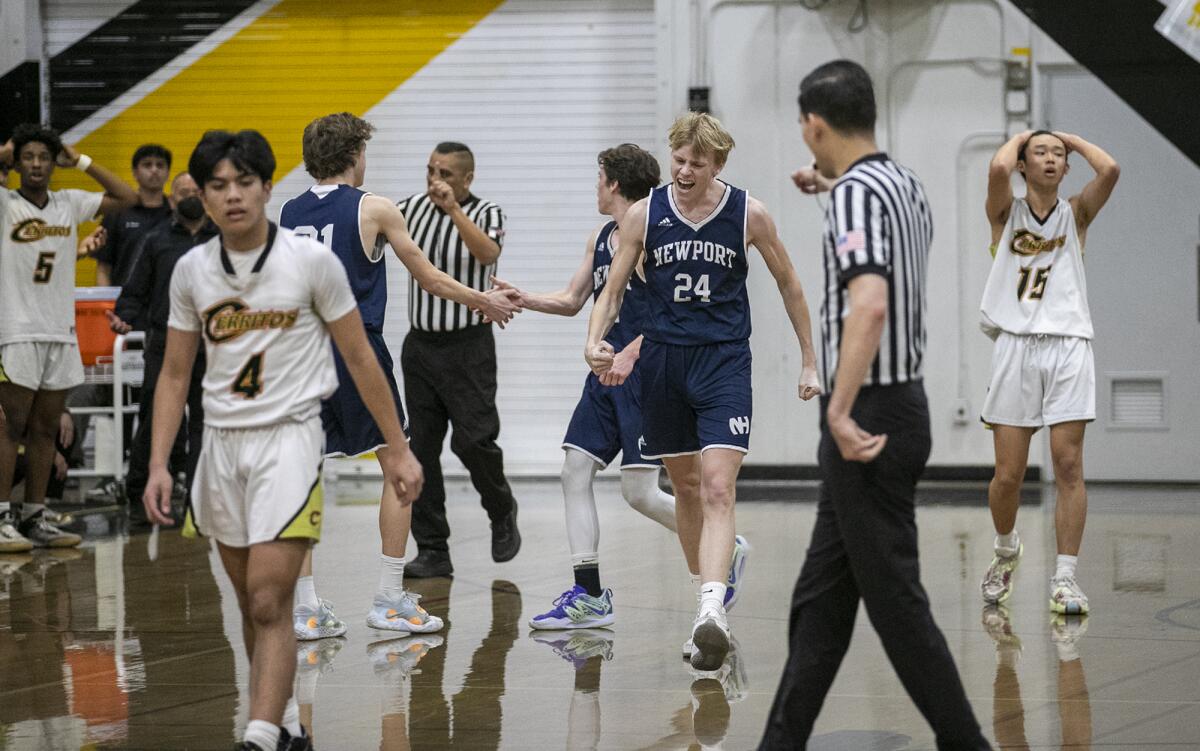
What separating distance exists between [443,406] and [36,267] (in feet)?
9.79

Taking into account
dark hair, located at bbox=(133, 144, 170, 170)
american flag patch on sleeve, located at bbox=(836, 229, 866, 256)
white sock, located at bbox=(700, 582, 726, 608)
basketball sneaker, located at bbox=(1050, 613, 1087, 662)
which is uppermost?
dark hair, located at bbox=(133, 144, 170, 170)

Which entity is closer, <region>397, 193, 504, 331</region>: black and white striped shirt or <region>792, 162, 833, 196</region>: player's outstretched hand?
<region>792, 162, 833, 196</region>: player's outstretched hand

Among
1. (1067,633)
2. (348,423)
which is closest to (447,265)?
(348,423)

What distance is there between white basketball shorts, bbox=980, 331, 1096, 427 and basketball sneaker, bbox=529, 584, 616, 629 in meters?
2.05

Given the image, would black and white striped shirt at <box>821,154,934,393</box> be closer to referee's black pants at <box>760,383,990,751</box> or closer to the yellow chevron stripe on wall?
referee's black pants at <box>760,383,990,751</box>

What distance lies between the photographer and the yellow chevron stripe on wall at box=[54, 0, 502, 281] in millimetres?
13344

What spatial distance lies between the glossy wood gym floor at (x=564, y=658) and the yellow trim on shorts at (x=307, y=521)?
88cm

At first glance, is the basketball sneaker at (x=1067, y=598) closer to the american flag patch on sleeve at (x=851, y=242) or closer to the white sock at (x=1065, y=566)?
the white sock at (x=1065, y=566)

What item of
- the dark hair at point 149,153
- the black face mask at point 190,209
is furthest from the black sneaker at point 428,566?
the dark hair at point 149,153

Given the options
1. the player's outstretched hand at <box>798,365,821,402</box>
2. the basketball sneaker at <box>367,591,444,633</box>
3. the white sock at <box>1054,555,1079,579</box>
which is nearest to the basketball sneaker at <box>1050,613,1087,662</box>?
the white sock at <box>1054,555,1079,579</box>

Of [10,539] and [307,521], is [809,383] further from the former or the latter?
[10,539]

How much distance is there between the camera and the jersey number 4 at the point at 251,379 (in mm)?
4316

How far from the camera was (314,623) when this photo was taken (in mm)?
6543

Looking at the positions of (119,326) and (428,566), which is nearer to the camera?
(428,566)
